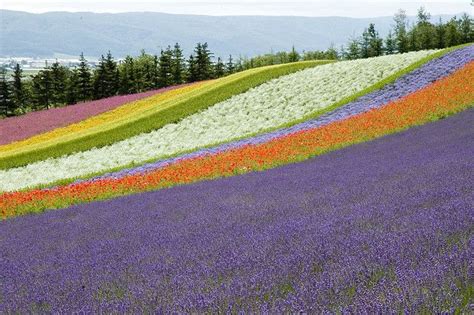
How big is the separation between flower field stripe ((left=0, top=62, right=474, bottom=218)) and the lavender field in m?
4.53

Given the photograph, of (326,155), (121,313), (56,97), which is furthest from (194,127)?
(56,97)

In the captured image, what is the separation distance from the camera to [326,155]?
16.1 metres

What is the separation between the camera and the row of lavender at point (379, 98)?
2112cm

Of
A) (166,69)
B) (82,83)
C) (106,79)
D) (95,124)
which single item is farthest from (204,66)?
(95,124)

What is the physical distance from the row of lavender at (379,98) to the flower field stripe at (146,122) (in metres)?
10.2

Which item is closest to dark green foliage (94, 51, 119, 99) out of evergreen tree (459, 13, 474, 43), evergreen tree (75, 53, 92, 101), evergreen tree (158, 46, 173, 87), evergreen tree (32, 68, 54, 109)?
evergreen tree (75, 53, 92, 101)

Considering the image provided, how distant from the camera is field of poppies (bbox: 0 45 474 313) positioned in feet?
12.6

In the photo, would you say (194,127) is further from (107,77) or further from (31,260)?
(107,77)

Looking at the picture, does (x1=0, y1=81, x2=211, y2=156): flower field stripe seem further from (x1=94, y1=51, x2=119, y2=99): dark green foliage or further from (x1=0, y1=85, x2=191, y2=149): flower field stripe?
(x1=94, y1=51, x2=119, y2=99): dark green foliage

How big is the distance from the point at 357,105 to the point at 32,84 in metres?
63.4

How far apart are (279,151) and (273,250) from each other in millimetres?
12984

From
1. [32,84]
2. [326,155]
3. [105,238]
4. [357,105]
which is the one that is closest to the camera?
[105,238]

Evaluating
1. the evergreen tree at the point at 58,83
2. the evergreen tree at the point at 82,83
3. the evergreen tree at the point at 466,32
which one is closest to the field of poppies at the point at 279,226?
the evergreen tree at the point at 82,83

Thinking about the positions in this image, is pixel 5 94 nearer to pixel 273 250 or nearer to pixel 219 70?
pixel 219 70
